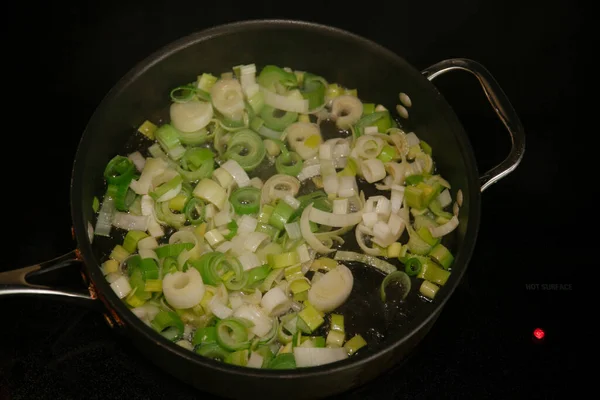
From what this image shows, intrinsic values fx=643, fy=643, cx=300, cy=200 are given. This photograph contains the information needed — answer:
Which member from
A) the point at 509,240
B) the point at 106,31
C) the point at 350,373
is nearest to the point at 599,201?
the point at 509,240

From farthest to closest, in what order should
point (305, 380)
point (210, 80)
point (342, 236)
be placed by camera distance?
point (210, 80), point (342, 236), point (305, 380)

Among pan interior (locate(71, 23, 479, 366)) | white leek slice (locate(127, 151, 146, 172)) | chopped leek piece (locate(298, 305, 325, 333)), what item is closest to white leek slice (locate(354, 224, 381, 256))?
pan interior (locate(71, 23, 479, 366))

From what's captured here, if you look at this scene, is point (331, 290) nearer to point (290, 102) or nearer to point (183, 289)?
point (183, 289)

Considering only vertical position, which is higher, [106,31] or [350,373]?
[106,31]

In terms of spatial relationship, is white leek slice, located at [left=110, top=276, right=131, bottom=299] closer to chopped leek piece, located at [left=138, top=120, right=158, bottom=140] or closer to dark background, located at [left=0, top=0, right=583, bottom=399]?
dark background, located at [left=0, top=0, right=583, bottom=399]

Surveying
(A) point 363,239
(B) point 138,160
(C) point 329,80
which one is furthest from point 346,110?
(B) point 138,160

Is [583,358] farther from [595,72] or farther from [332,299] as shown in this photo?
[595,72]
